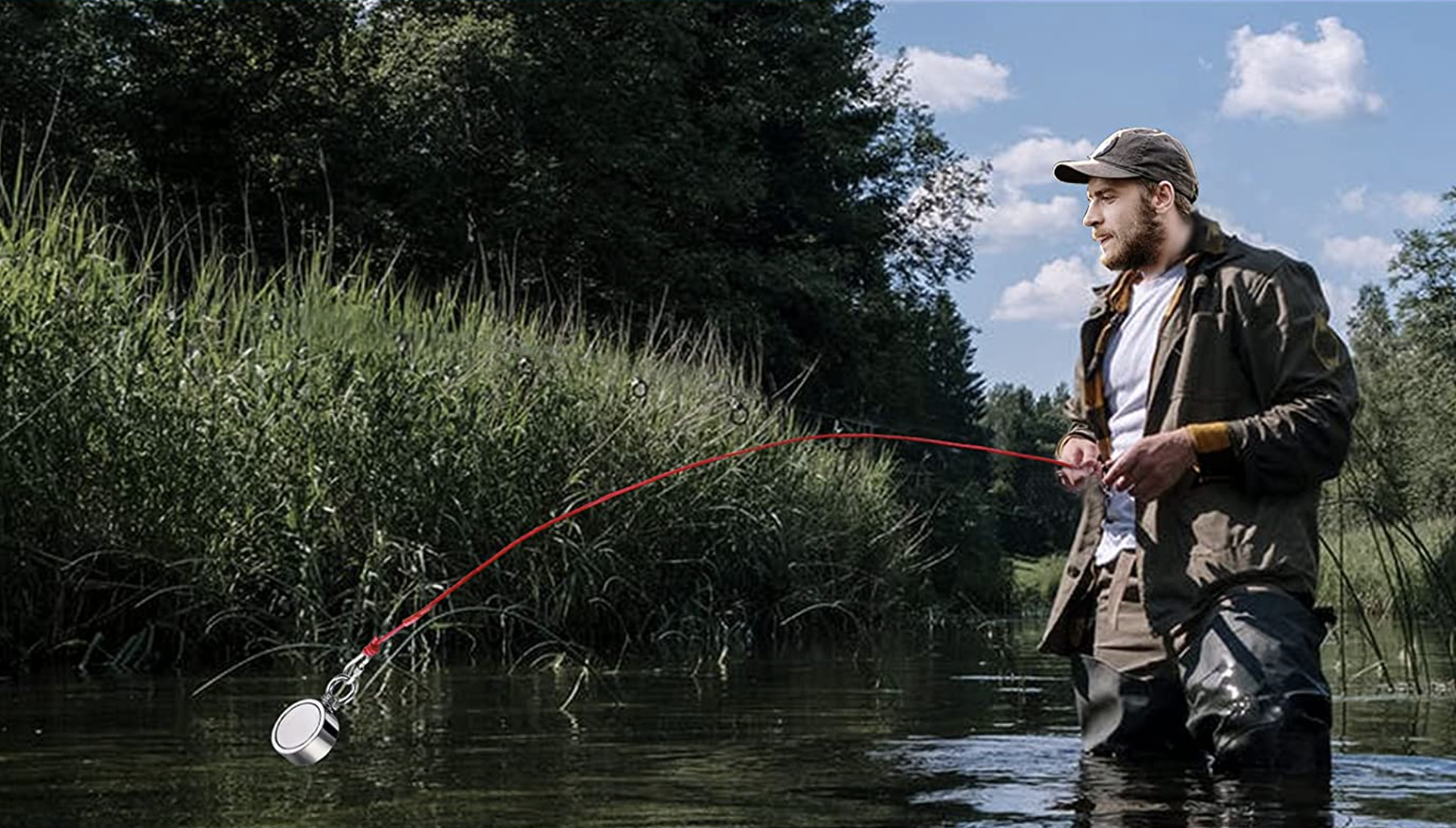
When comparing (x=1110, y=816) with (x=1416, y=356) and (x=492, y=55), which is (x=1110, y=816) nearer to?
(x=492, y=55)

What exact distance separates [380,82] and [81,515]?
24.7 meters

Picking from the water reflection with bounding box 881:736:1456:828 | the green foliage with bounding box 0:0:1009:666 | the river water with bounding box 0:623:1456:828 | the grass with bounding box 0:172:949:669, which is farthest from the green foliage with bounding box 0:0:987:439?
the water reflection with bounding box 881:736:1456:828

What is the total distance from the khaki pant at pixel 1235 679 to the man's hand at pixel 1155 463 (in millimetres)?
312

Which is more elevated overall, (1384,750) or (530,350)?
(530,350)

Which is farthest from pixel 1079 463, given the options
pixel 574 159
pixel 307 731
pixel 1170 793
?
pixel 574 159

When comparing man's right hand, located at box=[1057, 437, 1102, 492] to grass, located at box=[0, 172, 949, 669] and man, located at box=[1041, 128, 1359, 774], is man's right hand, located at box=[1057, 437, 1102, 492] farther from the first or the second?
grass, located at box=[0, 172, 949, 669]

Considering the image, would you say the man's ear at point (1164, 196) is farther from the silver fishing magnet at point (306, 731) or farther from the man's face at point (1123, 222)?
the silver fishing magnet at point (306, 731)

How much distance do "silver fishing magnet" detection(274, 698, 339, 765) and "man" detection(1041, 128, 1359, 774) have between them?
6.33 ft

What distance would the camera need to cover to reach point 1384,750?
620 cm

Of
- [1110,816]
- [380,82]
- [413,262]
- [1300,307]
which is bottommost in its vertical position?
[1110,816]

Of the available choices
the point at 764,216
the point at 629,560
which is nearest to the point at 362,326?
the point at 629,560

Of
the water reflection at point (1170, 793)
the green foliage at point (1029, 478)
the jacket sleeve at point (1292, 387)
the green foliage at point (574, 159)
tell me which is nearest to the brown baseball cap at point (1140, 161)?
the jacket sleeve at point (1292, 387)

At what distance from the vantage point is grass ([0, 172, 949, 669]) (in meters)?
8.83

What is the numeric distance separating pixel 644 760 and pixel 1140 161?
90.8 inches
